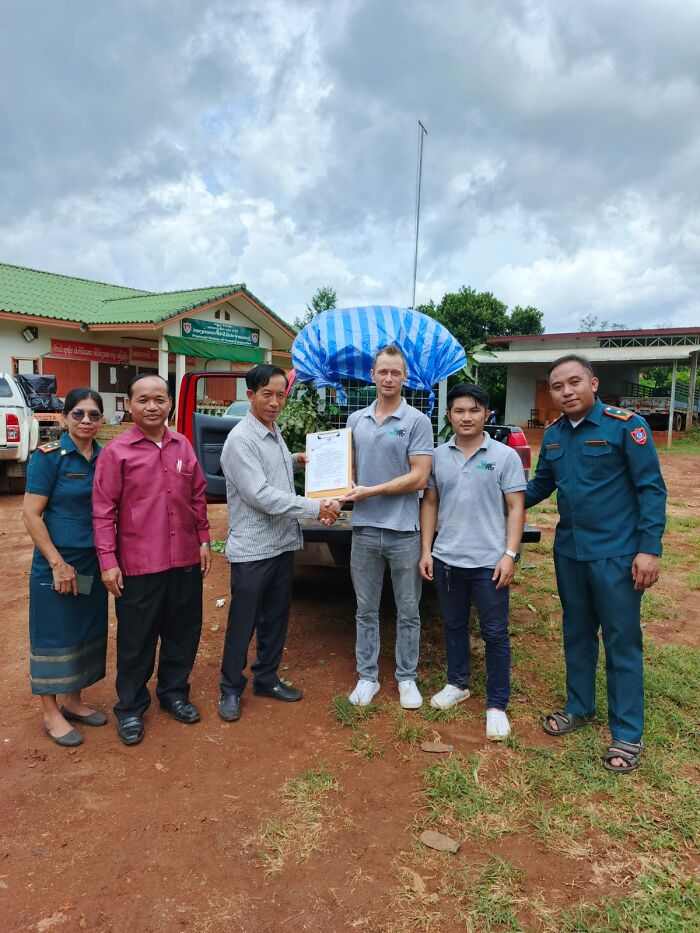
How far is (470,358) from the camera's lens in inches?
184

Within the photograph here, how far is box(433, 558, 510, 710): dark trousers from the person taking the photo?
3047mm

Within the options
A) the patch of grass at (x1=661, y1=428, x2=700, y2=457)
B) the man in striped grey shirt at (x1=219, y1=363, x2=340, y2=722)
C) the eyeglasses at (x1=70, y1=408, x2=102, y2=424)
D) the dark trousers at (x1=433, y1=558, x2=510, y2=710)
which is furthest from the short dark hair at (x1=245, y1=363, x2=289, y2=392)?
the patch of grass at (x1=661, y1=428, x2=700, y2=457)

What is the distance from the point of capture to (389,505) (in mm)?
3166

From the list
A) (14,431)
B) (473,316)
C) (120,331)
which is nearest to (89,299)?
(120,331)

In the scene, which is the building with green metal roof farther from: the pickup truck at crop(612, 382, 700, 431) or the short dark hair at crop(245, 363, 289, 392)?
the short dark hair at crop(245, 363, 289, 392)

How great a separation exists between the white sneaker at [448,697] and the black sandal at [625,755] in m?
0.77

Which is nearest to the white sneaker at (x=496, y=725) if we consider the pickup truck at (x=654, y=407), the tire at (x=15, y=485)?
the tire at (x=15, y=485)

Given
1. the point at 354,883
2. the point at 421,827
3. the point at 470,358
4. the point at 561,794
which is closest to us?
the point at 354,883

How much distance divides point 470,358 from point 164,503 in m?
2.71

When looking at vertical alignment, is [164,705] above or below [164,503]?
below

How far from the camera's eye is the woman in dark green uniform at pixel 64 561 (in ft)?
9.23

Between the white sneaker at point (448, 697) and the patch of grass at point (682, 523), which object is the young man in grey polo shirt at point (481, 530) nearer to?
the white sneaker at point (448, 697)

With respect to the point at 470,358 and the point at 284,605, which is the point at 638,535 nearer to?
the point at 284,605

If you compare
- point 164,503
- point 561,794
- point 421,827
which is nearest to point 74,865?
point 421,827
